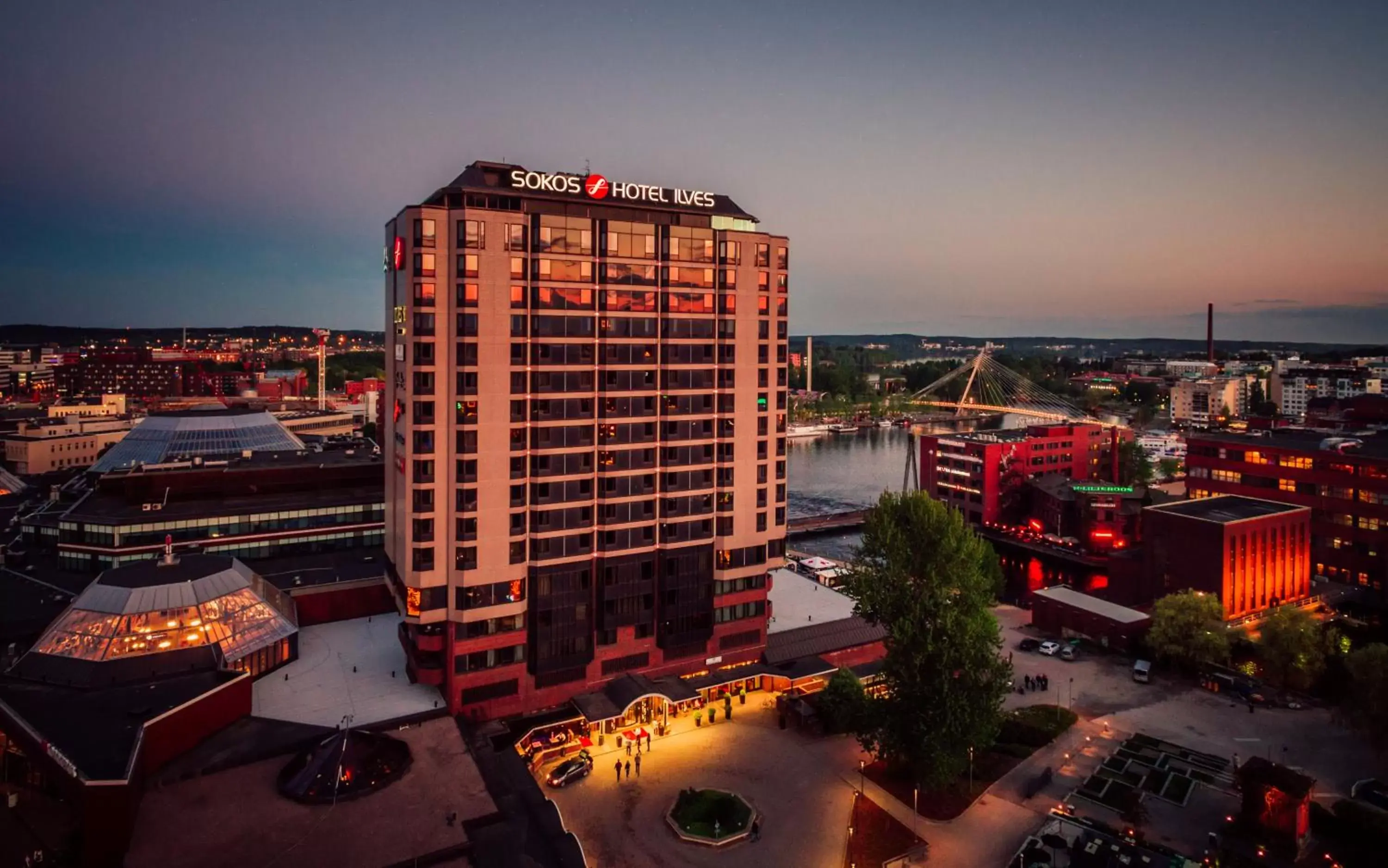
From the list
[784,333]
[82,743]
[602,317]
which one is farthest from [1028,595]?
[82,743]

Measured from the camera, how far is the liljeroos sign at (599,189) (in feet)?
131

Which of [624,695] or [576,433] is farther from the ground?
[576,433]

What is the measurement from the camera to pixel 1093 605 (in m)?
57.5

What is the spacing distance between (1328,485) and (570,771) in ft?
230

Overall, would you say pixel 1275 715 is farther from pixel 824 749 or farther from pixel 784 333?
pixel 784 333

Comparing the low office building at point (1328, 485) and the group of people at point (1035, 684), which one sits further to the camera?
the low office building at point (1328, 485)

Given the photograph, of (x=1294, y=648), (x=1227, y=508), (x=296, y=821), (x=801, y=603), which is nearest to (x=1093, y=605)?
(x=1294, y=648)

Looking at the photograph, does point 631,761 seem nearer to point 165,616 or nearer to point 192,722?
point 192,722

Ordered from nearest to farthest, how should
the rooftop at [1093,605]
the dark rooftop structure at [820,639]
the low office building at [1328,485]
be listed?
the dark rooftop structure at [820,639] < the rooftop at [1093,605] < the low office building at [1328,485]

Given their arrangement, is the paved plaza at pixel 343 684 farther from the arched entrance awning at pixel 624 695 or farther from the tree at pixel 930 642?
the tree at pixel 930 642

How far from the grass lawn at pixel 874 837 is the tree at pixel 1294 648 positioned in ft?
Answer: 93.6

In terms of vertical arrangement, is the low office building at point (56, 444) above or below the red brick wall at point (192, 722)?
above

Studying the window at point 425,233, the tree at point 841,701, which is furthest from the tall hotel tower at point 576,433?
the tree at point 841,701

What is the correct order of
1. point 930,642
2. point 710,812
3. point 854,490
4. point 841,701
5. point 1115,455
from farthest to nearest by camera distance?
1. point 854,490
2. point 1115,455
3. point 841,701
4. point 930,642
5. point 710,812
